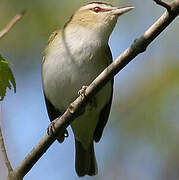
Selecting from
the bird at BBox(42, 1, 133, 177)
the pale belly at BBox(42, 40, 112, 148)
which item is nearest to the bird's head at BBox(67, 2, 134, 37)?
the bird at BBox(42, 1, 133, 177)

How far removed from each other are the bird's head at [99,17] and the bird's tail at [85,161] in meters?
1.87

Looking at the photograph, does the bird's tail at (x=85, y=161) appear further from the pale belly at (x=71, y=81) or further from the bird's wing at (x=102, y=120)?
the pale belly at (x=71, y=81)

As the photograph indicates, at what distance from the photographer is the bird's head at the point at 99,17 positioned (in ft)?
18.3

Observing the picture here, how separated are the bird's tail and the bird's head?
1875mm

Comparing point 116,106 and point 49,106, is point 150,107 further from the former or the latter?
point 49,106

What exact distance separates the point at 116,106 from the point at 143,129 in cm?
83

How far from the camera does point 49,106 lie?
645cm

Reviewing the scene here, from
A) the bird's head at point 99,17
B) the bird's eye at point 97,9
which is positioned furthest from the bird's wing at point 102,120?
the bird's eye at point 97,9

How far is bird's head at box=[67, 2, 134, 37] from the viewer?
558cm

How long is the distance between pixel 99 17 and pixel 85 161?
2235 mm

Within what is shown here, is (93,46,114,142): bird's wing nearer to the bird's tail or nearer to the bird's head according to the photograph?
the bird's tail

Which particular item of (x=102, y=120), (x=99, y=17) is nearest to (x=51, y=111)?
(x=102, y=120)

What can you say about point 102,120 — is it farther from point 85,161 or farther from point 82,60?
point 82,60

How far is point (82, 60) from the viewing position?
5508 millimetres
